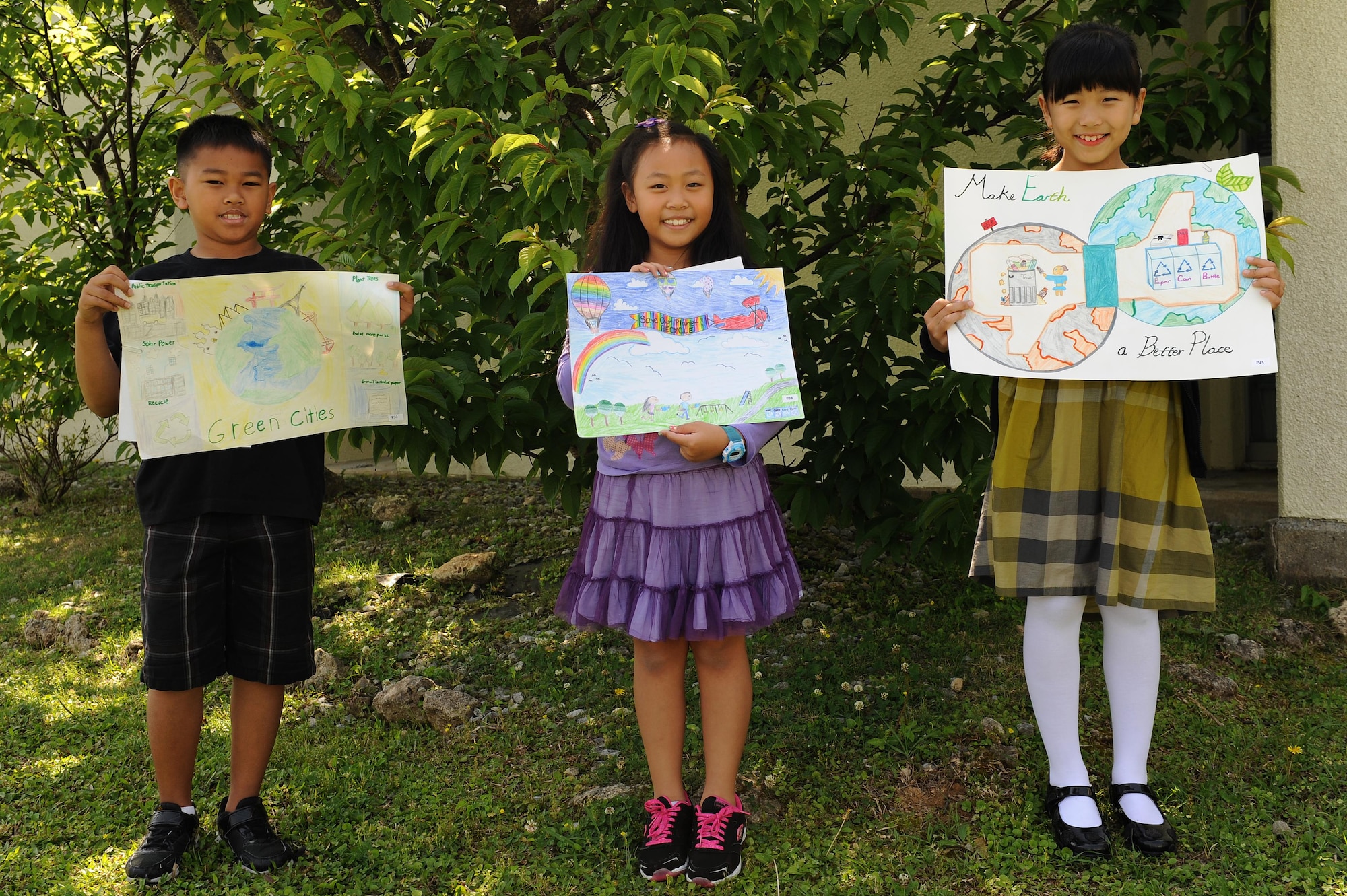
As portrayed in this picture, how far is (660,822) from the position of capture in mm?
2289

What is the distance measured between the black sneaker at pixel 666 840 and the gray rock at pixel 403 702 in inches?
40.5

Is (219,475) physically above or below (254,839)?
above

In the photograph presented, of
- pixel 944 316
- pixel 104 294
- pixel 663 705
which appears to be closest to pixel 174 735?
pixel 104 294

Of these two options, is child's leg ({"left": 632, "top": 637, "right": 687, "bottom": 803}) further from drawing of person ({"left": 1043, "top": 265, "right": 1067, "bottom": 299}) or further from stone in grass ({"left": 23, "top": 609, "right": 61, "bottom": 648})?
stone in grass ({"left": 23, "top": 609, "right": 61, "bottom": 648})

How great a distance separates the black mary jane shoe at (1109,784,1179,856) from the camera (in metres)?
2.23

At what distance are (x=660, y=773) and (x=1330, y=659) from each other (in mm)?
2225

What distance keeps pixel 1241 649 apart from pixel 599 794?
6.76 ft

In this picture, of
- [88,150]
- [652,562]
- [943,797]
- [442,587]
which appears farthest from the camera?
[88,150]

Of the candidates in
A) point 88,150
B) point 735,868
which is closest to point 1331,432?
point 735,868

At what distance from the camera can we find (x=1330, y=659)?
3.23 m

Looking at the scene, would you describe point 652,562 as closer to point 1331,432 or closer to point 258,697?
point 258,697

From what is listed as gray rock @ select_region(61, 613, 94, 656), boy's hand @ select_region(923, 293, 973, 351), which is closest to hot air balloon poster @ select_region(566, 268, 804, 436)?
boy's hand @ select_region(923, 293, 973, 351)

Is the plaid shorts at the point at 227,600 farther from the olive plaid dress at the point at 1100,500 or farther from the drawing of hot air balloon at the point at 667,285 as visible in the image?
the olive plaid dress at the point at 1100,500

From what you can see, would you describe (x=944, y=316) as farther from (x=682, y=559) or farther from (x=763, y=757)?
(x=763, y=757)
